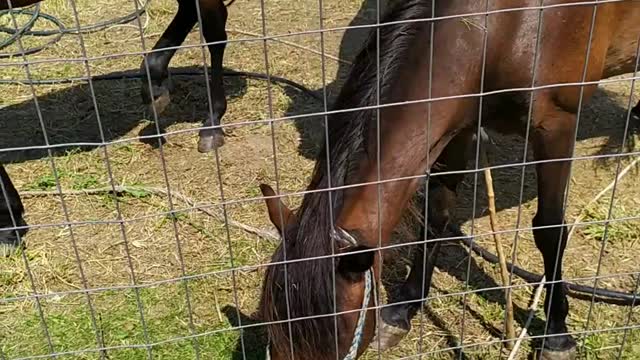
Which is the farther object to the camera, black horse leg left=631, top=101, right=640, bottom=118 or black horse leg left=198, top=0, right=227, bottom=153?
black horse leg left=631, top=101, right=640, bottom=118

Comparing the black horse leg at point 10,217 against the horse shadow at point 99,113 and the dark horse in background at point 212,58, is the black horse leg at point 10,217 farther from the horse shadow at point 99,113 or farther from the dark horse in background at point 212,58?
the dark horse in background at point 212,58

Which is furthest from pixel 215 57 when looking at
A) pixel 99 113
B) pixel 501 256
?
pixel 501 256

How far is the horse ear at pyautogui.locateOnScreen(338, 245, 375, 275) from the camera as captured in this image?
1690 mm

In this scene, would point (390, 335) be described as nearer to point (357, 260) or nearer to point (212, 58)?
point (357, 260)

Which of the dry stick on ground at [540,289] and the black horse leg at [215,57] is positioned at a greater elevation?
the black horse leg at [215,57]

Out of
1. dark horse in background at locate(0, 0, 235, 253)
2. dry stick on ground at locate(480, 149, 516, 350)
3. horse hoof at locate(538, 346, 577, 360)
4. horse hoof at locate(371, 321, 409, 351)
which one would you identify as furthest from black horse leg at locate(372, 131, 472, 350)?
dark horse in background at locate(0, 0, 235, 253)

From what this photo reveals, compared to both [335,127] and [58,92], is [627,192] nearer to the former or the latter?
[335,127]

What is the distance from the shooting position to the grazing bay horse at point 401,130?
1.76 metres

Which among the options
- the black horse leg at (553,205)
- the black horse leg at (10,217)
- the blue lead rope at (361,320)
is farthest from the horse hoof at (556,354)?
the black horse leg at (10,217)

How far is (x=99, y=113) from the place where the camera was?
150 inches

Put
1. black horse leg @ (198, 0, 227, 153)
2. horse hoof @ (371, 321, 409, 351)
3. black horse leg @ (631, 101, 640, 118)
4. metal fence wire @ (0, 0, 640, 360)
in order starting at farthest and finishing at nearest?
1. black horse leg @ (631, 101, 640, 118)
2. black horse leg @ (198, 0, 227, 153)
3. horse hoof @ (371, 321, 409, 351)
4. metal fence wire @ (0, 0, 640, 360)

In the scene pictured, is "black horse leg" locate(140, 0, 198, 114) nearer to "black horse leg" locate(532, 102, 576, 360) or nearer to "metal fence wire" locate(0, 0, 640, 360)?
"metal fence wire" locate(0, 0, 640, 360)

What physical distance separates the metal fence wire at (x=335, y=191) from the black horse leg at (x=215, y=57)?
0.01 meters

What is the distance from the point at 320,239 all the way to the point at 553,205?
92 cm
